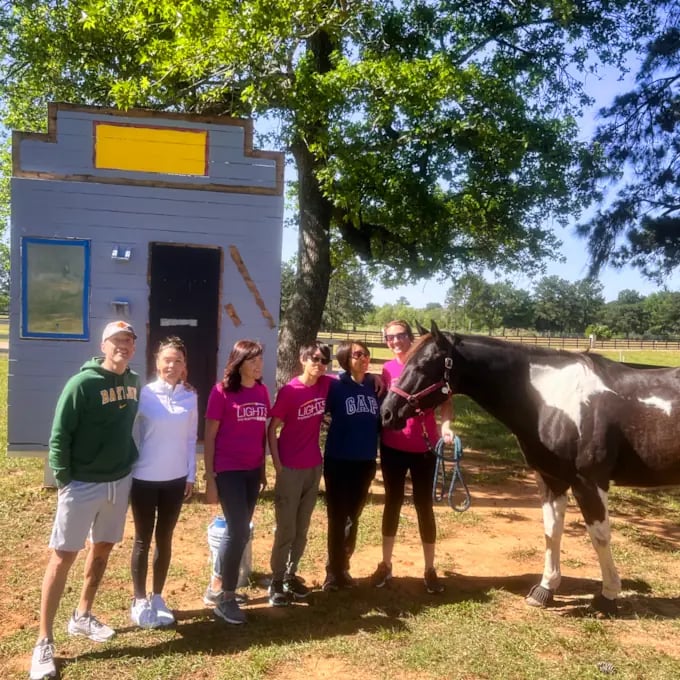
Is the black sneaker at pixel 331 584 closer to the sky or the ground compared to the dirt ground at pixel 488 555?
closer to the sky

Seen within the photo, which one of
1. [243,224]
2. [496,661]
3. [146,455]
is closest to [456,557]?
[496,661]

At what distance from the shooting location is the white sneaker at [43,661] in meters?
2.83

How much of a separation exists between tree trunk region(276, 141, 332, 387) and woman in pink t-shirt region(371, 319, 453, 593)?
5.46m

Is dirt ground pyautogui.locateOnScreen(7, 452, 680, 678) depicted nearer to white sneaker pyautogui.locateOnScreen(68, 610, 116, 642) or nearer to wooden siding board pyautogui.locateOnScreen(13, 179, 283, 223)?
white sneaker pyautogui.locateOnScreen(68, 610, 116, 642)

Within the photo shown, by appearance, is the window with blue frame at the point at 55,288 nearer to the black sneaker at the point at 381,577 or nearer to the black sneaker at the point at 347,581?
the black sneaker at the point at 347,581

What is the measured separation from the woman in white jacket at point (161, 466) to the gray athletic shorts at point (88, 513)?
0.12 metres

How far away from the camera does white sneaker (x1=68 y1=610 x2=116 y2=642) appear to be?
3205mm

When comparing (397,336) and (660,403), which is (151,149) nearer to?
(397,336)

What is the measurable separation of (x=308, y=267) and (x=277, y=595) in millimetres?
6630

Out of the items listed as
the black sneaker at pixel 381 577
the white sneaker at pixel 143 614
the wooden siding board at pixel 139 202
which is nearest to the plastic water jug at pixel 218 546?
the white sneaker at pixel 143 614

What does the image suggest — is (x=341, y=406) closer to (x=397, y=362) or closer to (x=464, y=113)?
(x=397, y=362)

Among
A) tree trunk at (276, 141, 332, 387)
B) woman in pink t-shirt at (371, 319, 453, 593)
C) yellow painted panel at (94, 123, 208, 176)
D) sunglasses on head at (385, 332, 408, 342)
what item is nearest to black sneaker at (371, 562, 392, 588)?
woman in pink t-shirt at (371, 319, 453, 593)

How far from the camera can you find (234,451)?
3.40m

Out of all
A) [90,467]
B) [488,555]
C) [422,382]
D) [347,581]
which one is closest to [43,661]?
[90,467]
